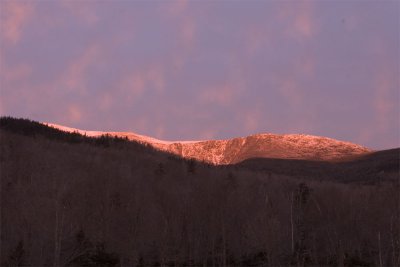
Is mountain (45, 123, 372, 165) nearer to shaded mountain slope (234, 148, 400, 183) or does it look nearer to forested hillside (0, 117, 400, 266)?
shaded mountain slope (234, 148, 400, 183)

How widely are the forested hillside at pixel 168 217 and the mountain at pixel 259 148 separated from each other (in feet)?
151

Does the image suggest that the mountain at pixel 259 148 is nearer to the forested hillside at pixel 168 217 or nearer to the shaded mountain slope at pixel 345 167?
the shaded mountain slope at pixel 345 167

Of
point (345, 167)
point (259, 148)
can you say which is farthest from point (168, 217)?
point (259, 148)

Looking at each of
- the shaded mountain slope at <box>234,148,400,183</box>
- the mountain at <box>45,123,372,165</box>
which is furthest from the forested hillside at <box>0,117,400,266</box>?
the mountain at <box>45,123,372,165</box>

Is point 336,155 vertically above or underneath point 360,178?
above

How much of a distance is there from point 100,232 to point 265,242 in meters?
10.4

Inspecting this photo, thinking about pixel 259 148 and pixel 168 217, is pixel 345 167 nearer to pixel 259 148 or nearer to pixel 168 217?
pixel 259 148

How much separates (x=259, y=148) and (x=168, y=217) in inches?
3287

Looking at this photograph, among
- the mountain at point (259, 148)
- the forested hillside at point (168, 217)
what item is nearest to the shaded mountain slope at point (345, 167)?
the mountain at point (259, 148)

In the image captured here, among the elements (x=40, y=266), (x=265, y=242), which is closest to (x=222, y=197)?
(x=265, y=242)

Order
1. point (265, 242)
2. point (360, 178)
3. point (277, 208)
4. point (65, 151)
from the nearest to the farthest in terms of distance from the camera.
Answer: point (265, 242) → point (277, 208) → point (65, 151) → point (360, 178)

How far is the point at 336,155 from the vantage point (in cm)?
11238

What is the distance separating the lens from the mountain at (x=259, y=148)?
113 m

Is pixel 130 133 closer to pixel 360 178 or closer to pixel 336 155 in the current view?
pixel 336 155
